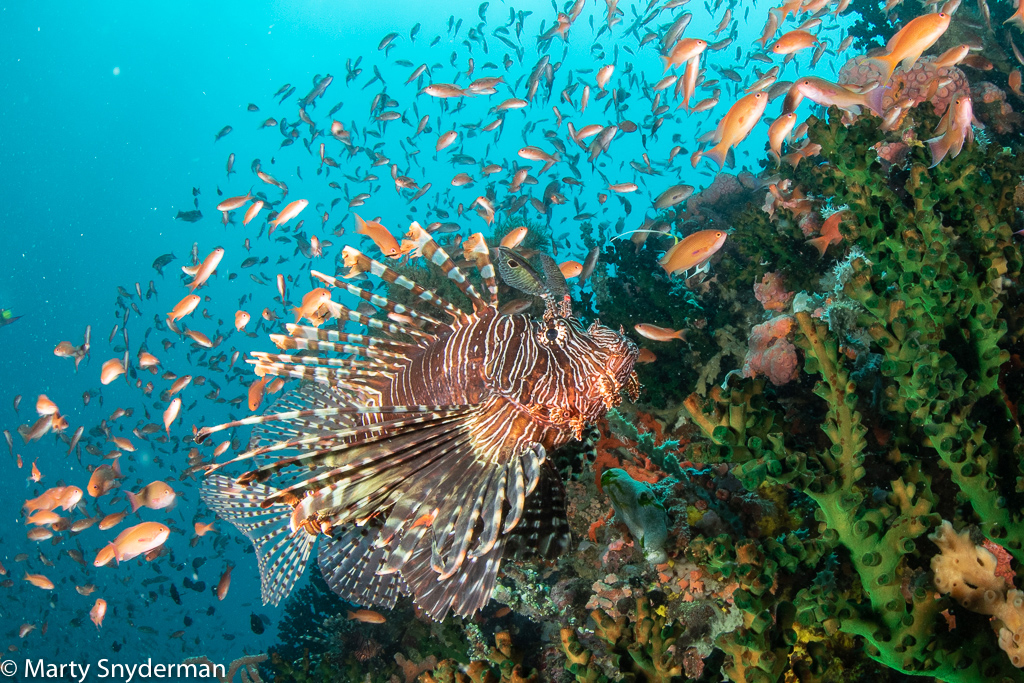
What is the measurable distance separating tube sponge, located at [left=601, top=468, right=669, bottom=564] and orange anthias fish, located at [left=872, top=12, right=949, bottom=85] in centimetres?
418

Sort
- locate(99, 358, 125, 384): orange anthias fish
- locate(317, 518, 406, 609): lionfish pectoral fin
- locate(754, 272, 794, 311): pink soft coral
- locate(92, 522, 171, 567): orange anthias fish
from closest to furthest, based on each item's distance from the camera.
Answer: locate(317, 518, 406, 609): lionfish pectoral fin → locate(754, 272, 794, 311): pink soft coral → locate(92, 522, 171, 567): orange anthias fish → locate(99, 358, 125, 384): orange anthias fish

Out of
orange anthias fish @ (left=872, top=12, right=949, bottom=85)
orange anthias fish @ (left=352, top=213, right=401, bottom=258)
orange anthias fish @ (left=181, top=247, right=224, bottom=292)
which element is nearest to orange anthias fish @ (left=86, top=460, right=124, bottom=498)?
orange anthias fish @ (left=181, top=247, right=224, bottom=292)

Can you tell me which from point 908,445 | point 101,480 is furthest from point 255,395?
point 908,445

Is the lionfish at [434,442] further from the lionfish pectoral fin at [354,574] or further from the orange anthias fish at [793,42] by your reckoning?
the orange anthias fish at [793,42]

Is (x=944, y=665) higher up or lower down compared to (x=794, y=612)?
lower down

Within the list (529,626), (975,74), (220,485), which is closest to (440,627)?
(529,626)

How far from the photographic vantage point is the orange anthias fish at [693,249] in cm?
461

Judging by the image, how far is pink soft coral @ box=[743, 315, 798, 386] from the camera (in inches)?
160

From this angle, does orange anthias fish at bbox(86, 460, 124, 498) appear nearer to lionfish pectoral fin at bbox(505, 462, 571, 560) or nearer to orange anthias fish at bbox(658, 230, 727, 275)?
lionfish pectoral fin at bbox(505, 462, 571, 560)

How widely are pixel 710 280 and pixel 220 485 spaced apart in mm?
5741

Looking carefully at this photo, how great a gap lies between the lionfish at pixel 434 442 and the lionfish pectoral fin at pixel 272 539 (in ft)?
0.04

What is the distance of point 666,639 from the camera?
91.7 inches

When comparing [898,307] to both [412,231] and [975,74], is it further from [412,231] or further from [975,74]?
[975,74]

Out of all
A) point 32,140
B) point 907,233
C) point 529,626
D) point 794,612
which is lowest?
point 529,626
